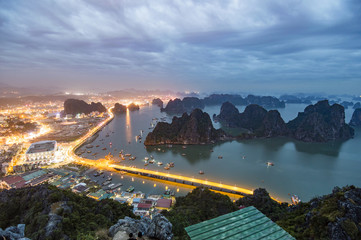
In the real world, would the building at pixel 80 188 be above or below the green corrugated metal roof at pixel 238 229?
below

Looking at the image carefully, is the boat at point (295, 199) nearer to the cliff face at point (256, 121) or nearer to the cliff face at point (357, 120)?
the cliff face at point (256, 121)

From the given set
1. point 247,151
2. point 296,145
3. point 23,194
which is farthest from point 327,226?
point 296,145

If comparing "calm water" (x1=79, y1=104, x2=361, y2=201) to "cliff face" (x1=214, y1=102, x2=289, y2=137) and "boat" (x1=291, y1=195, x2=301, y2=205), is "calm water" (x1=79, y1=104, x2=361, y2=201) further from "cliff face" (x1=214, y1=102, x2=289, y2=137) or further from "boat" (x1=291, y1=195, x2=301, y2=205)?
"cliff face" (x1=214, y1=102, x2=289, y2=137)

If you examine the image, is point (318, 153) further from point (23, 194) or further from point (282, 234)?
point (23, 194)

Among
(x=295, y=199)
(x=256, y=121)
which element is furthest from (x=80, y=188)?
(x=256, y=121)

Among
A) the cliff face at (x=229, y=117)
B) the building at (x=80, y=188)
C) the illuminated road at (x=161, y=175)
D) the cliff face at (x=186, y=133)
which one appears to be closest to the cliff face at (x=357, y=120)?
the cliff face at (x=229, y=117)

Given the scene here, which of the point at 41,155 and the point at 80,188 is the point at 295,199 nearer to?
the point at 80,188
